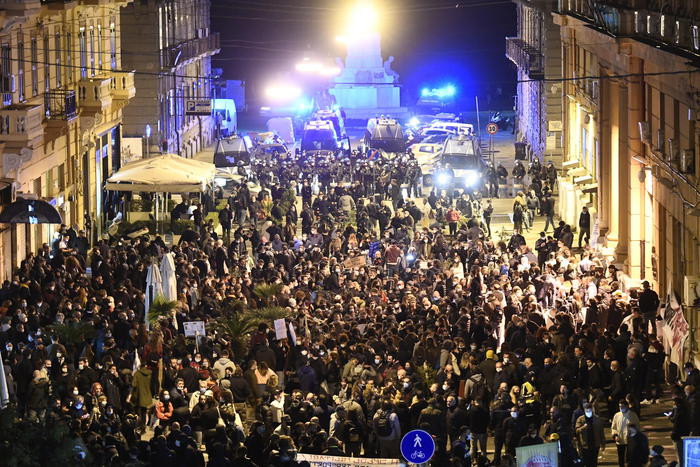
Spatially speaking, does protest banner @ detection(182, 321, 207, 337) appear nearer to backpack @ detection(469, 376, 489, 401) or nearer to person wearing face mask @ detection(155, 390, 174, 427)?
person wearing face mask @ detection(155, 390, 174, 427)

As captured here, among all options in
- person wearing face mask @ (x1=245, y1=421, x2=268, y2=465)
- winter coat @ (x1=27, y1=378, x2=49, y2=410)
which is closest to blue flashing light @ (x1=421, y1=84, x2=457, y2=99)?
winter coat @ (x1=27, y1=378, x2=49, y2=410)

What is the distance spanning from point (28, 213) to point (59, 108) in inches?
250

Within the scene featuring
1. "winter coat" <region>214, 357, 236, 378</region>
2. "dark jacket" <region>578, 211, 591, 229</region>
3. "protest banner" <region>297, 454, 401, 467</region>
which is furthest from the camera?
"dark jacket" <region>578, 211, 591, 229</region>

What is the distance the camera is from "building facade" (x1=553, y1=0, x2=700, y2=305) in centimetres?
3350

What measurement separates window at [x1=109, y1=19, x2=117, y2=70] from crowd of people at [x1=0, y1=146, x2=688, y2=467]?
13942 mm

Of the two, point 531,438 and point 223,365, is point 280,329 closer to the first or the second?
point 223,365

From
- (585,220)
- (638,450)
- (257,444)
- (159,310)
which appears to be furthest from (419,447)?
(585,220)

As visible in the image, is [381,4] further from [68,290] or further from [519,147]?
[68,290]

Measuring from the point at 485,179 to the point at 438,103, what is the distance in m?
39.5

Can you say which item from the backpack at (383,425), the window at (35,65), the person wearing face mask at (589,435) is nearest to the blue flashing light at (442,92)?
the window at (35,65)

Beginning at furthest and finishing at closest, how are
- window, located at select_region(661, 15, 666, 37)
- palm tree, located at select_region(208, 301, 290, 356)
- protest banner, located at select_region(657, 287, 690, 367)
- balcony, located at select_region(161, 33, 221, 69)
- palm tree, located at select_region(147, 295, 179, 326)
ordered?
balcony, located at select_region(161, 33, 221, 69), window, located at select_region(661, 15, 666, 37), palm tree, located at select_region(147, 295, 179, 326), palm tree, located at select_region(208, 301, 290, 356), protest banner, located at select_region(657, 287, 690, 367)

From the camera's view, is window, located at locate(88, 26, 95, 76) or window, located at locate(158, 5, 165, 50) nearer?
window, located at locate(88, 26, 95, 76)

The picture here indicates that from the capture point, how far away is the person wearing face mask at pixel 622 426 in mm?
24141

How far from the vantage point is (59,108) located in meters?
44.4
